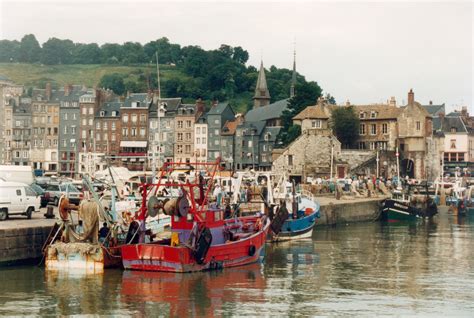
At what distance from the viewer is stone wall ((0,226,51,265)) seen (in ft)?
94.6

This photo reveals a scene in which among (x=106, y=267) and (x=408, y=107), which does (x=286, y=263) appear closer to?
(x=106, y=267)

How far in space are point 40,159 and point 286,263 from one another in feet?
285

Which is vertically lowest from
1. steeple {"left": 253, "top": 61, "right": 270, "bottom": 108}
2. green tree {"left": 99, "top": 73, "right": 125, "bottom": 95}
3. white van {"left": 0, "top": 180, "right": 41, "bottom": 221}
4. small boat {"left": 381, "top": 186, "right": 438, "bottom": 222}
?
small boat {"left": 381, "top": 186, "right": 438, "bottom": 222}

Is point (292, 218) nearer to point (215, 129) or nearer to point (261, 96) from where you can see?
point (215, 129)

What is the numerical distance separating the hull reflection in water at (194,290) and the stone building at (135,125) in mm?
82262

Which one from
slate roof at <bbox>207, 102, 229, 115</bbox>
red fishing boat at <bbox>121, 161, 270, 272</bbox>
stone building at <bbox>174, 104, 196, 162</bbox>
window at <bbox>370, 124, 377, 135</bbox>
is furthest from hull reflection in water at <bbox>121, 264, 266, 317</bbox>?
stone building at <bbox>174, 104, 196, 162</bbox>

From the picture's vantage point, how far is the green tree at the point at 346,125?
97.1 metres

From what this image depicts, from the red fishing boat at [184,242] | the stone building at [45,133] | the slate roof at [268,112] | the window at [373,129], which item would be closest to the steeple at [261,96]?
the slate roof at [268,112]

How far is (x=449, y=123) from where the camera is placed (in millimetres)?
108125

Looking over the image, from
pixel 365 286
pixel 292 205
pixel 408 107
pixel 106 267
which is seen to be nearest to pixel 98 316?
pixel 106 267

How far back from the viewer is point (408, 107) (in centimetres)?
9431

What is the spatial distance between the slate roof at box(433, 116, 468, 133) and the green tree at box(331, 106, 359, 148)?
1281 cm

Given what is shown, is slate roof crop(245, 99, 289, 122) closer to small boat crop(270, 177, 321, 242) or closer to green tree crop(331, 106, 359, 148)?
green tree crop(331, 106, 359, 148)

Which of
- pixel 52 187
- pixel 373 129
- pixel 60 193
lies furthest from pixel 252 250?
pixel 373 129
